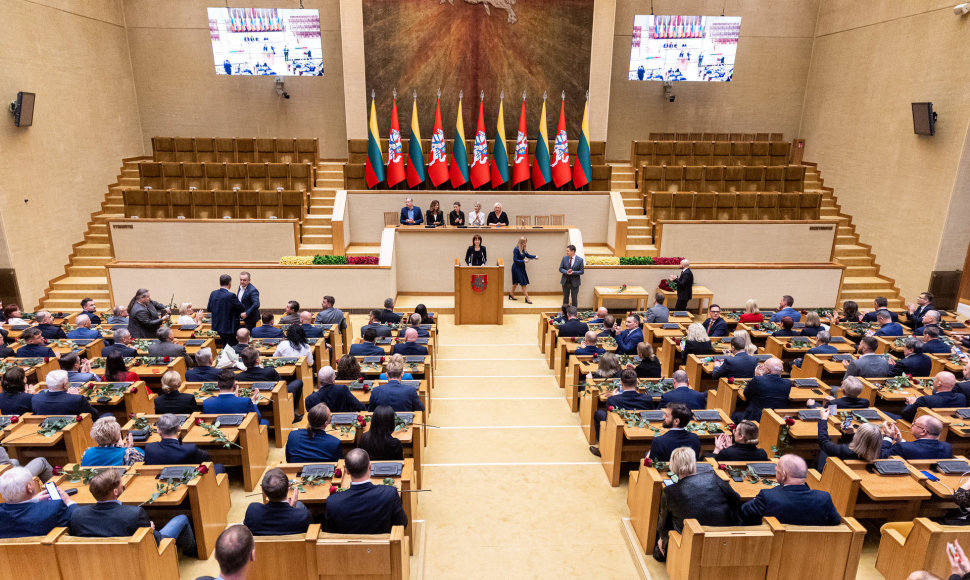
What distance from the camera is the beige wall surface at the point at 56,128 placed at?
11203 millimetres

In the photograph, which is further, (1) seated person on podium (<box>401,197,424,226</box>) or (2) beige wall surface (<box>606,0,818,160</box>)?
(2) beige wall surface (<box>606,0,818,160</box>)

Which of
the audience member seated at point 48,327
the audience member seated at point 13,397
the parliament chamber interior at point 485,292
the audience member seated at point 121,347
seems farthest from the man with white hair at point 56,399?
the audience member seated at point 48,327

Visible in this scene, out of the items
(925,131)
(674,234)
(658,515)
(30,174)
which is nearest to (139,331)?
(30,174)

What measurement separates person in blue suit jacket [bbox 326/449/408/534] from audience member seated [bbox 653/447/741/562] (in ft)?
6.57

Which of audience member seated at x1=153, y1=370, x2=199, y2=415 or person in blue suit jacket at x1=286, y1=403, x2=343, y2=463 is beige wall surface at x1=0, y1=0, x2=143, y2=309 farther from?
person in blue suit jacket at x1=286, y1=403, x2=343, y2=463

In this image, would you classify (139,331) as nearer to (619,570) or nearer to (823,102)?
(619,570)

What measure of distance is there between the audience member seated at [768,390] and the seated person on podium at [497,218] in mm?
7255

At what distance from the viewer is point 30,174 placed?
11.6 metres

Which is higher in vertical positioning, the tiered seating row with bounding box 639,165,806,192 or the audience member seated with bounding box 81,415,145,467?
the tiered seating row with bounding box 639,165,806,192

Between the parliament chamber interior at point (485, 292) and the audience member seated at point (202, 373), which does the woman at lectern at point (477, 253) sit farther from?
the audience member seated at point (202, 373)

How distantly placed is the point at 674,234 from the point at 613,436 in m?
8.11

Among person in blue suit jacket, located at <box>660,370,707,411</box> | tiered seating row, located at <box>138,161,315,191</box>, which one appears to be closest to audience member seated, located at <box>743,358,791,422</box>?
person in blue suit jacket, located at <box>660,370,707,411</box>

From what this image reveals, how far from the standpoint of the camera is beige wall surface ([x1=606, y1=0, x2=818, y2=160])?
16391 millimetres

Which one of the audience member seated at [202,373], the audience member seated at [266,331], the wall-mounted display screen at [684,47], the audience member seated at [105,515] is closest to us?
the audience member seated at [105,515]
